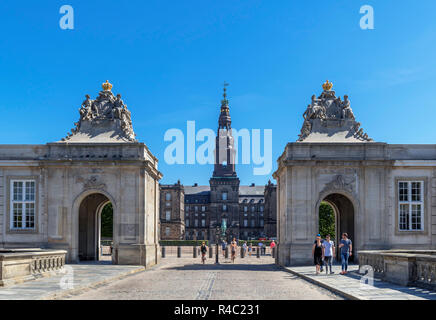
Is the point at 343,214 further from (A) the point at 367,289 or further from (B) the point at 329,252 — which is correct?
(A) the point at 367,289

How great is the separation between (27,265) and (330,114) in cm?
2017

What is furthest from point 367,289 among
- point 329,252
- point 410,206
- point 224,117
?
point 224,117

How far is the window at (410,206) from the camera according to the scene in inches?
1298

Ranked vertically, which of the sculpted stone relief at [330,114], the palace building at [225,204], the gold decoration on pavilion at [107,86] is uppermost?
the gold decoration on pavilion at [107,86]

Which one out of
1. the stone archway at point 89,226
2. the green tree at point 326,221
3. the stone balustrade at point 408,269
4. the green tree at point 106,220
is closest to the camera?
the stone balustrade at point 408,269

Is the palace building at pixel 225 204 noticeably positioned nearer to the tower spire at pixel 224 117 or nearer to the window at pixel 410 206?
the tower spire at pixel 224 117

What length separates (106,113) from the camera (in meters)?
34.5

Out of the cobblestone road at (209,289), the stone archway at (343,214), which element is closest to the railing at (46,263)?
the cobblestone road at (209,289)

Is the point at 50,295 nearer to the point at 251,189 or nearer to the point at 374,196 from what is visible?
the point at 374,196

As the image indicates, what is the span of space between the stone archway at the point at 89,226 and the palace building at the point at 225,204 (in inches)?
4164

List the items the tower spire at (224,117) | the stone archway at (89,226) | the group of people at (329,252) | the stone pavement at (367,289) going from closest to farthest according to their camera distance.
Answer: the stone pavement at (367,289) < the group of people at (329,252) < the stone archway at (89,226) < the tower spire at (224,117)

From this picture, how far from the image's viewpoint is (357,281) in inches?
840
